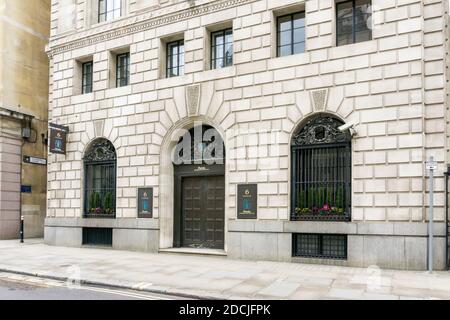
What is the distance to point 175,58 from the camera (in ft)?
59.3

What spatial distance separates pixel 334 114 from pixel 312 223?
3.51 m

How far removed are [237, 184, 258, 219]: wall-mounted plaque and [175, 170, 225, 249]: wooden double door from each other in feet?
4.15

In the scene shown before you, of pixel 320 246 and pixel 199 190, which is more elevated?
pixel 199 190

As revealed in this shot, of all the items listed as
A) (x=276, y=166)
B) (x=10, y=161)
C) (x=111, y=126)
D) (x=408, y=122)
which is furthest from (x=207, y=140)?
(x=10, y=161)

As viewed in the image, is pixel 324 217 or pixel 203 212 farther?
pixel 203 212

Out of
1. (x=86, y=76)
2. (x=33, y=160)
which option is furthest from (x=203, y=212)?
(x=33, y=160)

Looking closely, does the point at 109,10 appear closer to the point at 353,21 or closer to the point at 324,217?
the point at 353,21

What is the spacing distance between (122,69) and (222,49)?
504cm

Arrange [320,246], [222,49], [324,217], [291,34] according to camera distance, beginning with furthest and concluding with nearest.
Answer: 1. [222,49]
2. [291,34]
3. [320,246]
4. [324,217]

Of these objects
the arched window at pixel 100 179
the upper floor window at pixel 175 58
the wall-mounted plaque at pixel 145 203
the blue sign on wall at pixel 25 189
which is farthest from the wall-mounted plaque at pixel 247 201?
the blue sign on wall at pixel 25 189

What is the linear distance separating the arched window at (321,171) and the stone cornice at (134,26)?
211 inches

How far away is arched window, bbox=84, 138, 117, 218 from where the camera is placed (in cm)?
1883

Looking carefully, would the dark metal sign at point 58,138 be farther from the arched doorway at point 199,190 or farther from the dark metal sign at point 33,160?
the arched doorway at point 199,190

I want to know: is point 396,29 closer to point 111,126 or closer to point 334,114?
point 334,114
